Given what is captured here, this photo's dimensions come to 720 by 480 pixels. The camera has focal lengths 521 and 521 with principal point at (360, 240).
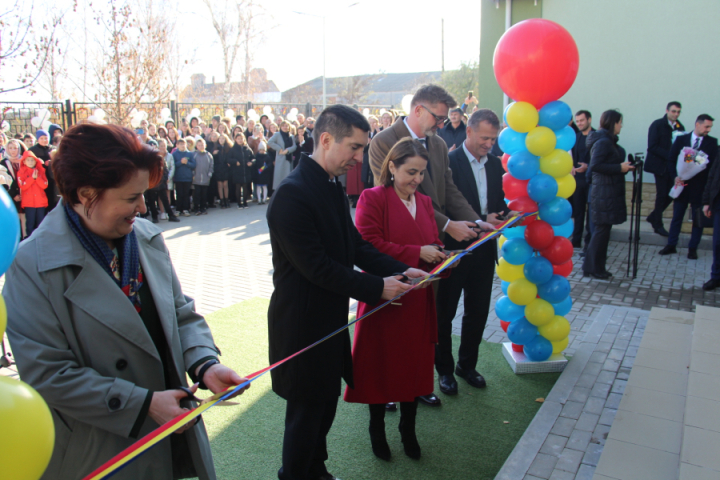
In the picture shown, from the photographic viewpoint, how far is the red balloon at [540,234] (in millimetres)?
4203

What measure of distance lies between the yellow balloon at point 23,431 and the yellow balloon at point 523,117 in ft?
12.3

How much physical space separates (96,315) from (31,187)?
904 centimetres

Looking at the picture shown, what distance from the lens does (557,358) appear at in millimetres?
4570

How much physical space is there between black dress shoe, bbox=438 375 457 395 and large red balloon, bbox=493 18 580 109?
2311 mm

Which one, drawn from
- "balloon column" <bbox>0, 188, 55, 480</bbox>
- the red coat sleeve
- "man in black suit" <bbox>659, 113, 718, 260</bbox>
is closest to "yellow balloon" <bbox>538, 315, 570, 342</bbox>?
the red coat sleeve

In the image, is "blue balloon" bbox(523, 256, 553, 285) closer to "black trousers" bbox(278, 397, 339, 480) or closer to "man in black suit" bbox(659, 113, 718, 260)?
"black trousers" bbox(278, 397, 339, 480)

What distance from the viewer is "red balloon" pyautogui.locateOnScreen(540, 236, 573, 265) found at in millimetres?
4266

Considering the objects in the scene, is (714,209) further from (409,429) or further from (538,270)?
(409,429)

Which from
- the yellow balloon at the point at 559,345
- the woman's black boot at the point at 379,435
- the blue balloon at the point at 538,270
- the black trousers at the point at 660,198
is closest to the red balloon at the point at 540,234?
the blue balloon at the point at 538,270

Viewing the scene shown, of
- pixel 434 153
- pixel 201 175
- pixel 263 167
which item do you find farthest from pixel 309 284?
pixel 263 167

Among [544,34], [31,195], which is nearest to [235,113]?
[31,195]

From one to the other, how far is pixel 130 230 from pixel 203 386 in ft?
2.08

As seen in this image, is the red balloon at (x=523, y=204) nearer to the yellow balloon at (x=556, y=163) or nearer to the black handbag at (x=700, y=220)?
the yellow balloon at (x=556, y=163)

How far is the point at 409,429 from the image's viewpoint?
329 cm
